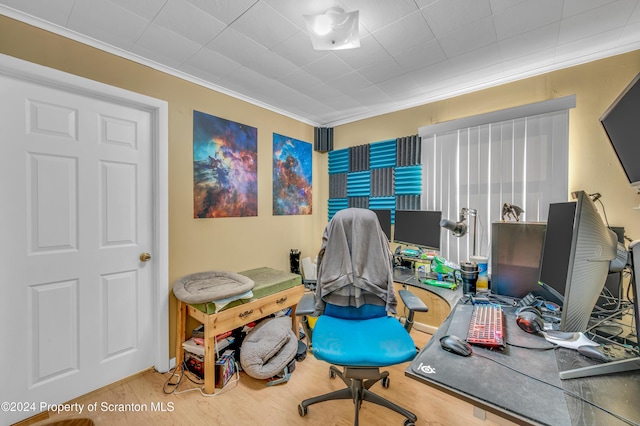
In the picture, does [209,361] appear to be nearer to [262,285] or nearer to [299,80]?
[262,285]

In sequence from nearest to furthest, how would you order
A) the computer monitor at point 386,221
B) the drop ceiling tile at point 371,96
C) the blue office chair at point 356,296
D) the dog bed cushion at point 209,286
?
the blue office chair at point 356,296
the dog bed cushion at point 209,286
the drop ceiling tile at point 371,96
the computer monitor at point 386,221

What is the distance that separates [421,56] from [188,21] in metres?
1.75

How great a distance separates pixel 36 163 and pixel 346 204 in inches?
116

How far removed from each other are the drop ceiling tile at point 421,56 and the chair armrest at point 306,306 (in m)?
2.04

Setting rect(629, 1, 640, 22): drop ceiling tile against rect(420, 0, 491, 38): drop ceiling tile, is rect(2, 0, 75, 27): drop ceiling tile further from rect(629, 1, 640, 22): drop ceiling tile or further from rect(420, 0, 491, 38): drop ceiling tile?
rect(629, 1, 640, 22): drop ceiling tile

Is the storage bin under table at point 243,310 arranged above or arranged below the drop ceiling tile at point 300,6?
below

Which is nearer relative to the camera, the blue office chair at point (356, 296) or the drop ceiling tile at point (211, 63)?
the blue office chair at point (356, 296)

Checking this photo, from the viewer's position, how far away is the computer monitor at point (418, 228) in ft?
8.66

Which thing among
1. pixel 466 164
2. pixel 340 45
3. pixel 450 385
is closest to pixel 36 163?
pixel 340 45

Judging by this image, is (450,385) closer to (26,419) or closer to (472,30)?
(472,30)

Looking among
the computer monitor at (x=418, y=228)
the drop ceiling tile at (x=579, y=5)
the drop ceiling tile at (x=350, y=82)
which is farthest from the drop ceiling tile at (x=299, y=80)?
the drop ceiling tile at (x=579, y=5)

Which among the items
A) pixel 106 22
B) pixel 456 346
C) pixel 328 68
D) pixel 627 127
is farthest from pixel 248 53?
pixel 456 346

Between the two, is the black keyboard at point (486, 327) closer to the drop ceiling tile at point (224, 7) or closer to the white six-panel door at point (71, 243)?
the drop ceiling tile at point (224, 7)

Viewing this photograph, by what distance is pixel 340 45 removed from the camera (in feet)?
5.81
